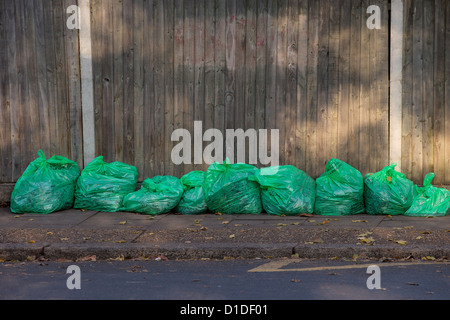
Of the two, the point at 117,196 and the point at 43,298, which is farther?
the point at 117,196

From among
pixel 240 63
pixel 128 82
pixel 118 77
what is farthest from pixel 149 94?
pixel 240 63

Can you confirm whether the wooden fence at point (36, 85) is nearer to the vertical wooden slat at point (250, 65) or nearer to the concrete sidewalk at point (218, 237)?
the concrete sidewalk at point (218, 237)

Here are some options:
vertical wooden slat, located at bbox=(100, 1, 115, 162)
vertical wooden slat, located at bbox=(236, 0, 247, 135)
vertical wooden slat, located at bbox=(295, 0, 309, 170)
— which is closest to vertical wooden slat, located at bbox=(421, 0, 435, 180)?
vertical wooden slat, located at bbox=(295, 0, 309, 170)

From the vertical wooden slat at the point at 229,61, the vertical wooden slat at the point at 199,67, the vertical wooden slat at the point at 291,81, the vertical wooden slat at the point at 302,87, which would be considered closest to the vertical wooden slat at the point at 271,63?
the vertical wooden slat at the point at 291,81

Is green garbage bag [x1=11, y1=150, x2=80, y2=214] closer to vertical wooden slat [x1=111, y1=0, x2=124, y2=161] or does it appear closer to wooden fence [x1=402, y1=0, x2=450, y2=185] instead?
vertical wooden slat [x1=111, y1=0, x2=124, y2=161]

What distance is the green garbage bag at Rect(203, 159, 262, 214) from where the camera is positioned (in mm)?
7520

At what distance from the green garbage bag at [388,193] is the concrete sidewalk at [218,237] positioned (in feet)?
0.54

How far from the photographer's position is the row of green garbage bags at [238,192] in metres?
7.47

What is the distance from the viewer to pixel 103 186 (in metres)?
7.77

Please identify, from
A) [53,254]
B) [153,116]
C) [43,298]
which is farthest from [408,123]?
[43,298]

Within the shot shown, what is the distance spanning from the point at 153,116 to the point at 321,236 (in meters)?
3.25

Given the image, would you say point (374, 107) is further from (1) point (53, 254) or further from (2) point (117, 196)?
(1) point (53, 254)

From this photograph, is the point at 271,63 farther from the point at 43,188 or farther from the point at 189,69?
the point at 43,188
